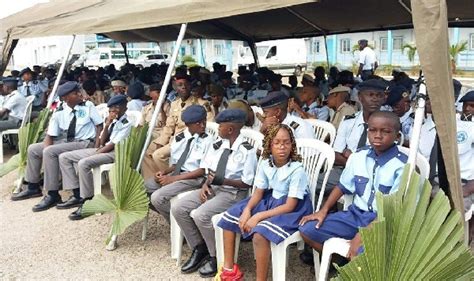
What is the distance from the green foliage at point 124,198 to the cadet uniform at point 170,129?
3.57 feet

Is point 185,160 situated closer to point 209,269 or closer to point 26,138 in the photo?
point 209,269

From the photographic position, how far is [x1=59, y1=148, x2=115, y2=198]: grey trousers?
15.8 ft

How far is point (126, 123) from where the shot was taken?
502 cm

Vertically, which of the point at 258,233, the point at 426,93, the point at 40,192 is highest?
the point at 426,93

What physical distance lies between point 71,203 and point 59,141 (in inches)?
29.5

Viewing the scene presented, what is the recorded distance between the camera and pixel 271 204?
10.4ft

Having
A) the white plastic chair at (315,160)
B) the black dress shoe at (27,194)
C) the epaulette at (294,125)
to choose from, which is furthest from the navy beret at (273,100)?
the black dress shoe at (27,194)

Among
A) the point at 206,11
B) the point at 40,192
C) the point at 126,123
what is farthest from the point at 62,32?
the point at 206,11

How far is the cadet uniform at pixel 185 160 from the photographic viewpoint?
3.89 metres

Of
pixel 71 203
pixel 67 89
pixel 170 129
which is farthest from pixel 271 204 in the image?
pixel 67 89

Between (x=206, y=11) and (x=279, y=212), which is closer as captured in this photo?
(x=279, y=212)

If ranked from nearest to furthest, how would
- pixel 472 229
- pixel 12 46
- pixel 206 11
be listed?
pixel 472 229 < pixel 206 11 < pixel 12 46

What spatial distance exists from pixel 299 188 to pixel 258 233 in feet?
1.29

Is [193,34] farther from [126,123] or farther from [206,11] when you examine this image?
[206,11]
